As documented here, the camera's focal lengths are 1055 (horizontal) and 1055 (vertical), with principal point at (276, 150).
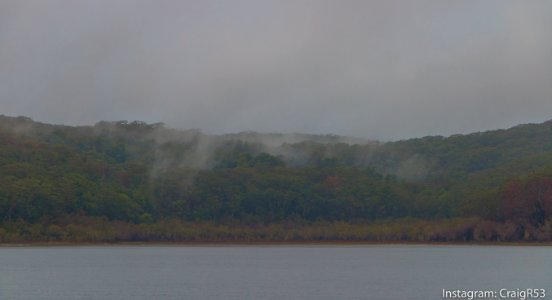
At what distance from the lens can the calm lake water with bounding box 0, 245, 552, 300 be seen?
83.6 meters

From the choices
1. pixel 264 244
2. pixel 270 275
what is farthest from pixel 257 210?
pixel 270 275

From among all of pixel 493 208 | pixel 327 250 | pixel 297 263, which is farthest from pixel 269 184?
pixel 297 263

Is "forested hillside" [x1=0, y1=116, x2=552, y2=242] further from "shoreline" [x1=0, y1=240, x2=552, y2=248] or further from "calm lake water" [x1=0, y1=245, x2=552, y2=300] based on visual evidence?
"calm lake water" [x1=0, y1=245, x2=552, y2=300]

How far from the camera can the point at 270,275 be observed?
105 m

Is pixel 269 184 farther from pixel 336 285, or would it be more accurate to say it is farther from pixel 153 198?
pixel 336 285

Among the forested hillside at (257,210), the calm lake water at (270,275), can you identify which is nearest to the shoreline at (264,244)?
the forested hillside at (257,210)

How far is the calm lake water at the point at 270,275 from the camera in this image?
3292 inches

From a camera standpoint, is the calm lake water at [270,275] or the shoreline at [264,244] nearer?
the calm lake water at [270,275]

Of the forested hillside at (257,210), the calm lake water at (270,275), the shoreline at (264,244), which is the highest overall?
the forested hillside at (257,210)

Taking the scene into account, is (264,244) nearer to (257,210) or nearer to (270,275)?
(257,210)

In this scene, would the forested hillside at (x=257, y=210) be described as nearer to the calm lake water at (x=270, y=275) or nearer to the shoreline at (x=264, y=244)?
the shoreline at (x=264, y=244)

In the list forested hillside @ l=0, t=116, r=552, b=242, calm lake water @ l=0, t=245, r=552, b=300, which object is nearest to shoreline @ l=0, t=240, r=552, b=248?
forested hillside @ l=0, t=116, r=552, b=242

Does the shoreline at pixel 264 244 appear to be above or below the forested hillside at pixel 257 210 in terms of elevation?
below

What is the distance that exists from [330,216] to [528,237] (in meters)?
39.3
